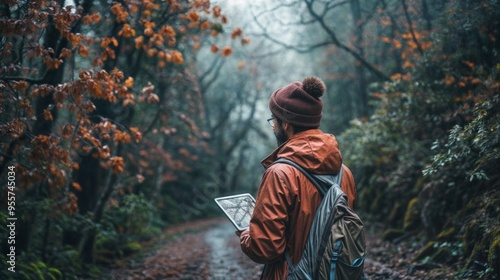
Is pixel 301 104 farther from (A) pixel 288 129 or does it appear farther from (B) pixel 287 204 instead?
(B) pixel 287 204

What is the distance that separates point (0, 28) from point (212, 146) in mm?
23391

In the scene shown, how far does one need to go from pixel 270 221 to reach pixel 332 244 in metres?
0.45

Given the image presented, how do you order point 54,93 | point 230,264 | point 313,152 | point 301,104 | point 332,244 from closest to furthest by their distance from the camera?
point 332,244 < point 313,152 < point 301,104 < point 54,93 < point 230,264

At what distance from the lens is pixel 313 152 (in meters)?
2.86

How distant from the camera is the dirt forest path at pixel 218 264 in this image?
22.4 ft

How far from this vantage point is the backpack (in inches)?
104

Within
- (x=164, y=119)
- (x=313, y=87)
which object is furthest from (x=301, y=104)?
(x=164, y=119)

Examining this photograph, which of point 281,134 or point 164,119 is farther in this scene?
point 164,119

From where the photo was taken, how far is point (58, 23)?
4.79 metres

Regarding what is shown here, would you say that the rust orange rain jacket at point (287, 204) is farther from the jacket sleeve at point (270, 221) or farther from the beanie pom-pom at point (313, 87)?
the beanie pom-pom at point (313, 87)

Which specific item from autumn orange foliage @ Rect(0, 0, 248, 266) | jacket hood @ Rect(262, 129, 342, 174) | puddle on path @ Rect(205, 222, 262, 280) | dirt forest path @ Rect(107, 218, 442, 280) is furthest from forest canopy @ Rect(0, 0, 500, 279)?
jacket hood @ Rect(262, 129, 342, 174)

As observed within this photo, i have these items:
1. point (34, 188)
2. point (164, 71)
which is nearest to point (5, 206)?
point (34, 188)

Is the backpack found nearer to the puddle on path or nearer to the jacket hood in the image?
the jacket hood

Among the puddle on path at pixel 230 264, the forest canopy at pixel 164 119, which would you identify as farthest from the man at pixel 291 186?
the puddle on path at pixel 230 264
